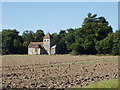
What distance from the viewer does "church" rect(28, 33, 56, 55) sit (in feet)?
403

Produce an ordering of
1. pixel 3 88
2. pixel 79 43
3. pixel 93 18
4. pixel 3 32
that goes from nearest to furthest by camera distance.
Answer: pixel 3 88, pixel 79 43, pixel 93 18, pixel 3 32

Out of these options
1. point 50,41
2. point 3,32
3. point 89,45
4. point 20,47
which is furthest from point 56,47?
point 89,45

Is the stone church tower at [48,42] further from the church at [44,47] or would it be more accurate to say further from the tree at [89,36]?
the tree at [89,36]

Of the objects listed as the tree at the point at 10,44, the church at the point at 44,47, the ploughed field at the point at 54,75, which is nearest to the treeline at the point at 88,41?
the tree at the point at 10,44

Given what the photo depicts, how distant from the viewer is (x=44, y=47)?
127188mm

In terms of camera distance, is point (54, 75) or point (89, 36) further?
point (89, 36)

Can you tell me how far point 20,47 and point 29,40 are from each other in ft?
71.4

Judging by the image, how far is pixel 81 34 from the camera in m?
94.9

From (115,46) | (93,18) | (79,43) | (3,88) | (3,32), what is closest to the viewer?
(3,88)

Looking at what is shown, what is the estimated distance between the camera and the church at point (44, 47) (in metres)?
123

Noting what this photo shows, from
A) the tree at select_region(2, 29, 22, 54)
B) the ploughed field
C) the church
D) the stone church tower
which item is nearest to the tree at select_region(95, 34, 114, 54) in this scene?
the church

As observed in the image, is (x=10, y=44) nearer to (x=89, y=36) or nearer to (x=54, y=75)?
(x=89, y=36)

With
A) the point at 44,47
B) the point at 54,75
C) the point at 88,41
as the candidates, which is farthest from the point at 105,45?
the point at 54,75

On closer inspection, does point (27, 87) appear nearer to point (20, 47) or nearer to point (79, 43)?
point (79, 43)
